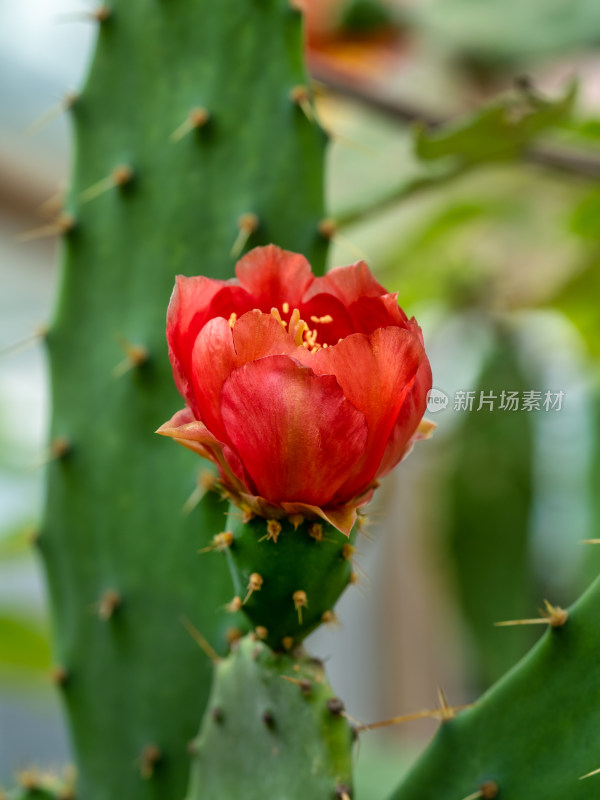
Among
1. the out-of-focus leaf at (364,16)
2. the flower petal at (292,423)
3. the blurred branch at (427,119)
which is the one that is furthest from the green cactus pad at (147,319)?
the out-of-focus leaf at (364,16)

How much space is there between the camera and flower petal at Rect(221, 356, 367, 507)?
274mm

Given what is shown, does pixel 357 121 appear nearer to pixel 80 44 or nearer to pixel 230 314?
pixel 80 44

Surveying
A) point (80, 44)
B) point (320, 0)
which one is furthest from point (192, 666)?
point (80, 44)

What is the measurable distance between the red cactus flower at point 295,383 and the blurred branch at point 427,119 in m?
0.67

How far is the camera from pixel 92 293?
0.58 m

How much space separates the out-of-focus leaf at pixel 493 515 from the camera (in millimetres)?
1133

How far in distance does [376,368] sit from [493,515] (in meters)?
0.93

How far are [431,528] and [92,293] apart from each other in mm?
981

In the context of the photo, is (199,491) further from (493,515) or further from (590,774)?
(493,515)

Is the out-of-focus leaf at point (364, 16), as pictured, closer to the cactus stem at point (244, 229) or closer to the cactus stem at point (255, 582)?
the cactus stem at point (244, 229)

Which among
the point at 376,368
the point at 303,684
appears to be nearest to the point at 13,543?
the point at 303,684

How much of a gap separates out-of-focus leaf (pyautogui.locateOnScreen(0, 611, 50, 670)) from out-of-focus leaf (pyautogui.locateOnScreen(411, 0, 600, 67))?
0.96 metres

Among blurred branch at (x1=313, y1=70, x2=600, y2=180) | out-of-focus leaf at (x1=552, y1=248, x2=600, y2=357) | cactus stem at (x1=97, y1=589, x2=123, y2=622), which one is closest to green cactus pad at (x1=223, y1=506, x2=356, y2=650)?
cactus stem at (x1=97, y1=589, x2=123, y2=622)

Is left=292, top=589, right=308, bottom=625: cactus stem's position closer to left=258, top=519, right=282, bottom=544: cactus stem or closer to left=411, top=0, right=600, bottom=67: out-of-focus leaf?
left=258, top=519, right=282, bottom=544: cactus stem
